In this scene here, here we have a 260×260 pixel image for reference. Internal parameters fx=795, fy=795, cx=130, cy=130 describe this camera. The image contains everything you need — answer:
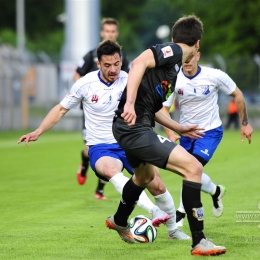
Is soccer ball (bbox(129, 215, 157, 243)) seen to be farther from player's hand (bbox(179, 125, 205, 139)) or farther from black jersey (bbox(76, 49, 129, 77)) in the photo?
black jersey (bbox(76, 49, 129, 77))

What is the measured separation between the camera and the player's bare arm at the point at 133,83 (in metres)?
6.41

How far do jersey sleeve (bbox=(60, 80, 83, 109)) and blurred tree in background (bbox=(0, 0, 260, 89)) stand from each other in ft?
87.4

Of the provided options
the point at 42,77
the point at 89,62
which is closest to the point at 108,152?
the point at 89,62

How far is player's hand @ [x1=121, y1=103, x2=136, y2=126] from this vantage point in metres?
6.40

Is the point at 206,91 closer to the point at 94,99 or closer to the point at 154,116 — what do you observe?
the point at 94,99

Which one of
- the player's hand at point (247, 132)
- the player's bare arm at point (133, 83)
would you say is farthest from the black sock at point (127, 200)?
the player's hand at point (247, 132)

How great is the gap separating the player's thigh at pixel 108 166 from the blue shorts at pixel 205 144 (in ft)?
2.96

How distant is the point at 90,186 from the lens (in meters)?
13.2

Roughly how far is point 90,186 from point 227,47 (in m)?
42.6

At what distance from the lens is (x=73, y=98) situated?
838 centimetres

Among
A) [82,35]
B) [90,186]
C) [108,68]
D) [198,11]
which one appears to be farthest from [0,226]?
[198,11]

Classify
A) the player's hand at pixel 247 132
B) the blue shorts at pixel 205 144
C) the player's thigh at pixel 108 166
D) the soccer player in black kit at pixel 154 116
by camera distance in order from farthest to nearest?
the blue shorts at pixel 205 144
the player's hand at pixel 247 132
the player's thigh at pixel 108 166
the soccer player in black kit at pixel 154 116

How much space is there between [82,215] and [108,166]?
1535mm

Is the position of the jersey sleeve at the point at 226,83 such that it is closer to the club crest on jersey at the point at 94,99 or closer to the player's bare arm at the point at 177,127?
the club crest on jersey at the point at 94,99
